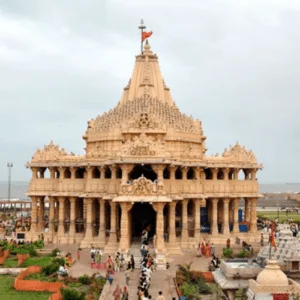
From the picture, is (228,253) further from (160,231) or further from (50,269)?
(50,269)

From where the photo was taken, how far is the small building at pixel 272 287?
25391 millimetres

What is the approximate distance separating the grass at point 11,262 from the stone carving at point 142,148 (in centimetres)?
1114

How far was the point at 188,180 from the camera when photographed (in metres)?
48.4

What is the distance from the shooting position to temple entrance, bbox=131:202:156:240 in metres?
49.9

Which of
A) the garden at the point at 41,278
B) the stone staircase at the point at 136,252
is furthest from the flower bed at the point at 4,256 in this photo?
the stone staircase at the point at 136,252

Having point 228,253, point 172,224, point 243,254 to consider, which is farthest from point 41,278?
point 243,254

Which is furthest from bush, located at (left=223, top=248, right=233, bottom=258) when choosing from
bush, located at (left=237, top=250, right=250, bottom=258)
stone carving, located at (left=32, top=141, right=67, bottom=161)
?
stone carving, located at (left=32, top=141, right=67, bottom=161)

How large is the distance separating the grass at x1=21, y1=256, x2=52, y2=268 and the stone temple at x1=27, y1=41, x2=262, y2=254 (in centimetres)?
556

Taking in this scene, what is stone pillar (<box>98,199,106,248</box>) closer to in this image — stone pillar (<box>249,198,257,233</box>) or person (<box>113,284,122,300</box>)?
stone pillar (<box>249,198,257,233</box>)

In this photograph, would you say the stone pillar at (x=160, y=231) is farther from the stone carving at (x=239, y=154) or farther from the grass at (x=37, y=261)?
the stone carving at (x=239, y=154)

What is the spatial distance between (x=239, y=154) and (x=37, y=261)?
21385 mm

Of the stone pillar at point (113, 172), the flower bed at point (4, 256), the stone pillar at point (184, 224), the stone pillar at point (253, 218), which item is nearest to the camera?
the flower bed at point (4, 256)

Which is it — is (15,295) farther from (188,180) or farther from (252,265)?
(188,180)

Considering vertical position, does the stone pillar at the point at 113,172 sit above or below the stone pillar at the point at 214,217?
above
